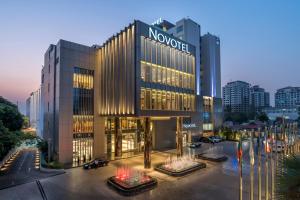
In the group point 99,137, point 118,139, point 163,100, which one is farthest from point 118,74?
point 118,139

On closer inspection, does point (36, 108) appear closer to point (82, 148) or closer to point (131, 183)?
point (82, 148)

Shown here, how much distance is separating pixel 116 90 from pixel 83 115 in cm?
776

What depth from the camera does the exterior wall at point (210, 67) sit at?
7156cm

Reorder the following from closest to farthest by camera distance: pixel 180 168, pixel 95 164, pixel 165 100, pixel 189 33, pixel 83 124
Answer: pixel 180 168, pixel 95 164, pixel 165 100, pixel 83 124, pixel 189 33

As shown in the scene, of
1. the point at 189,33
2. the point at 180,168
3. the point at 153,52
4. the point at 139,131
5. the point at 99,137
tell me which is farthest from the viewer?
the point at 189,33

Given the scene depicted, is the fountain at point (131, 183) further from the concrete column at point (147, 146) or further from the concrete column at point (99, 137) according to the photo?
the concrete column at point (99, 137)

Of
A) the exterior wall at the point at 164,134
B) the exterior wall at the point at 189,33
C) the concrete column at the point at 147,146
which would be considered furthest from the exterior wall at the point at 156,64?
the exterior wall at the point at 189,33

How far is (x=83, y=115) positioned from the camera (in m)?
34.6

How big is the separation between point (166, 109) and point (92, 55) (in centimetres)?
1673

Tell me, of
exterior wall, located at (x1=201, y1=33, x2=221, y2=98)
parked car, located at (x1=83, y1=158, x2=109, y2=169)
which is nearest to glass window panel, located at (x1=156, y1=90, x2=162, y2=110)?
parked car, located at (x1=83, y1=158, x2=109, y2=169)

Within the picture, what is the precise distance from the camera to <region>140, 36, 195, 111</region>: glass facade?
97.7 feet

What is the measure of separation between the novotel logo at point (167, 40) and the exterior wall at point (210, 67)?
37102mm

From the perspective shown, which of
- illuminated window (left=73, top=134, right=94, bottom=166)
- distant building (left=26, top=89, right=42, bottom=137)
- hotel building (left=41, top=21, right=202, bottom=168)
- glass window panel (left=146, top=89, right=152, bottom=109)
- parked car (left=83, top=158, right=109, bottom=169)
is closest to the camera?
parked car (left=83, top=158, right=109, bottom=169)

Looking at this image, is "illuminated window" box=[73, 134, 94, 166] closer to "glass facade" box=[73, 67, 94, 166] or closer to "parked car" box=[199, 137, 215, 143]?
"glass facade" box=[73, 67, 94, 166]
